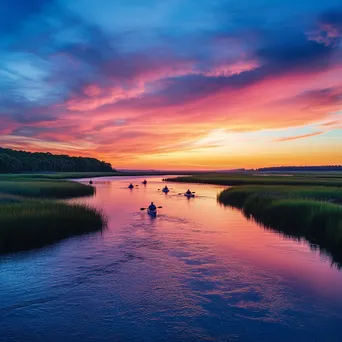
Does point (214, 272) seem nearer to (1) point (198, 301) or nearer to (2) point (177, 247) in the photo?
(1) point (198, 301)

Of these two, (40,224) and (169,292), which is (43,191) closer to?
(40,224)

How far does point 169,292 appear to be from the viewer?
12383mm

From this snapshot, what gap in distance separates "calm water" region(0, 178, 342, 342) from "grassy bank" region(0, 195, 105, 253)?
129 cm

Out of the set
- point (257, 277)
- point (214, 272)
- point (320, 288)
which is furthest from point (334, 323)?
point (214, 272)

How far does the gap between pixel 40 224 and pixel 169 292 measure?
36.9 feet

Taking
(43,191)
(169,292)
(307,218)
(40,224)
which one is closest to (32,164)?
(43,191)

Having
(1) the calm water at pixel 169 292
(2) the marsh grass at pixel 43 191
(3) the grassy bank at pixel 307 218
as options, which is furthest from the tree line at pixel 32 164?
(1) the calm water at pixel 169 292

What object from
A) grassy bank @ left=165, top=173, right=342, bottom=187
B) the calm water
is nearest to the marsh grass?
the calm water

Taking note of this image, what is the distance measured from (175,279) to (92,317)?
4243mm

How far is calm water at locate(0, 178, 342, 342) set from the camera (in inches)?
381

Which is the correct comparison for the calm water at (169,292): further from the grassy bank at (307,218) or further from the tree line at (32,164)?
the tree line at (32,164)

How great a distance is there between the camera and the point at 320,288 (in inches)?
515

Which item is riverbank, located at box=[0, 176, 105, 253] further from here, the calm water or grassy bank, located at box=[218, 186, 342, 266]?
grassy bank, located at box=[218, 186, 342, 266]

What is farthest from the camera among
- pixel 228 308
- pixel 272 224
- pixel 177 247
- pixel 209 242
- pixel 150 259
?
pixel 272 224
